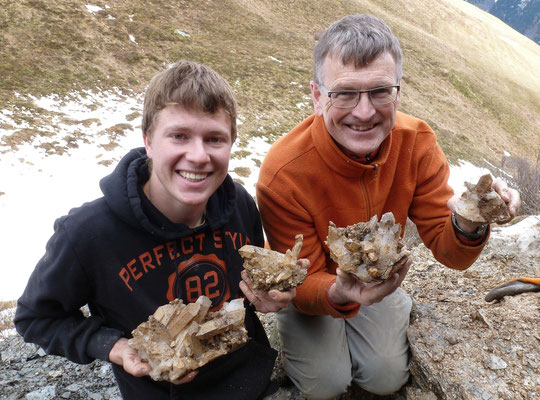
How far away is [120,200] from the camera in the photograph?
7.90 ft

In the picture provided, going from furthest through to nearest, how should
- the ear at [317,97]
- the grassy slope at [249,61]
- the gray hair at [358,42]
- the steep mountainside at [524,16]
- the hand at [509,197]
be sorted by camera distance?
1. the steep mountainside at [524,16]
2. the grassy slope at [249,61]
3. the ear at [317,97]
4. the gray hair at [358,42]
5. the hand at [509,197]

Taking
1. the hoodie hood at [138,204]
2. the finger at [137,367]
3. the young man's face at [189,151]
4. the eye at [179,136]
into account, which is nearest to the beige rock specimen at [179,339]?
the finger at [137,367]

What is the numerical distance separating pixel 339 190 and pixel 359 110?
2.09ft

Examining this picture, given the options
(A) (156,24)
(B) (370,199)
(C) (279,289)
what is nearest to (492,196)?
(B) (370,199)

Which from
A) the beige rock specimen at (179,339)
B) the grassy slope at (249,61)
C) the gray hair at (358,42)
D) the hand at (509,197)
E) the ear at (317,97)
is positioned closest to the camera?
the beige rock specimen at (179,339)

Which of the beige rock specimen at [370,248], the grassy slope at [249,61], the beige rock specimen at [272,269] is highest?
the beige rock specimen at [370,248]

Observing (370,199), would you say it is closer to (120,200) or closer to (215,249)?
(215,249)

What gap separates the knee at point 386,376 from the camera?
9.95 feet

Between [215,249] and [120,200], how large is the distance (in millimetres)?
711

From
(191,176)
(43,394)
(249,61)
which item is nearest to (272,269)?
(191,176)

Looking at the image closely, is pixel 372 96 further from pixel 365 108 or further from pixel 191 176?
pixel 191 176

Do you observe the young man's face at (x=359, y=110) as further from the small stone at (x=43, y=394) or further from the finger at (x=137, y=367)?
the small stone at (x=43, y=394)

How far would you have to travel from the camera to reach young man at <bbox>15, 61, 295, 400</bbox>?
7.62 feet

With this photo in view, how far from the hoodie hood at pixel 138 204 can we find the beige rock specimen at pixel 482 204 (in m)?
1.52
